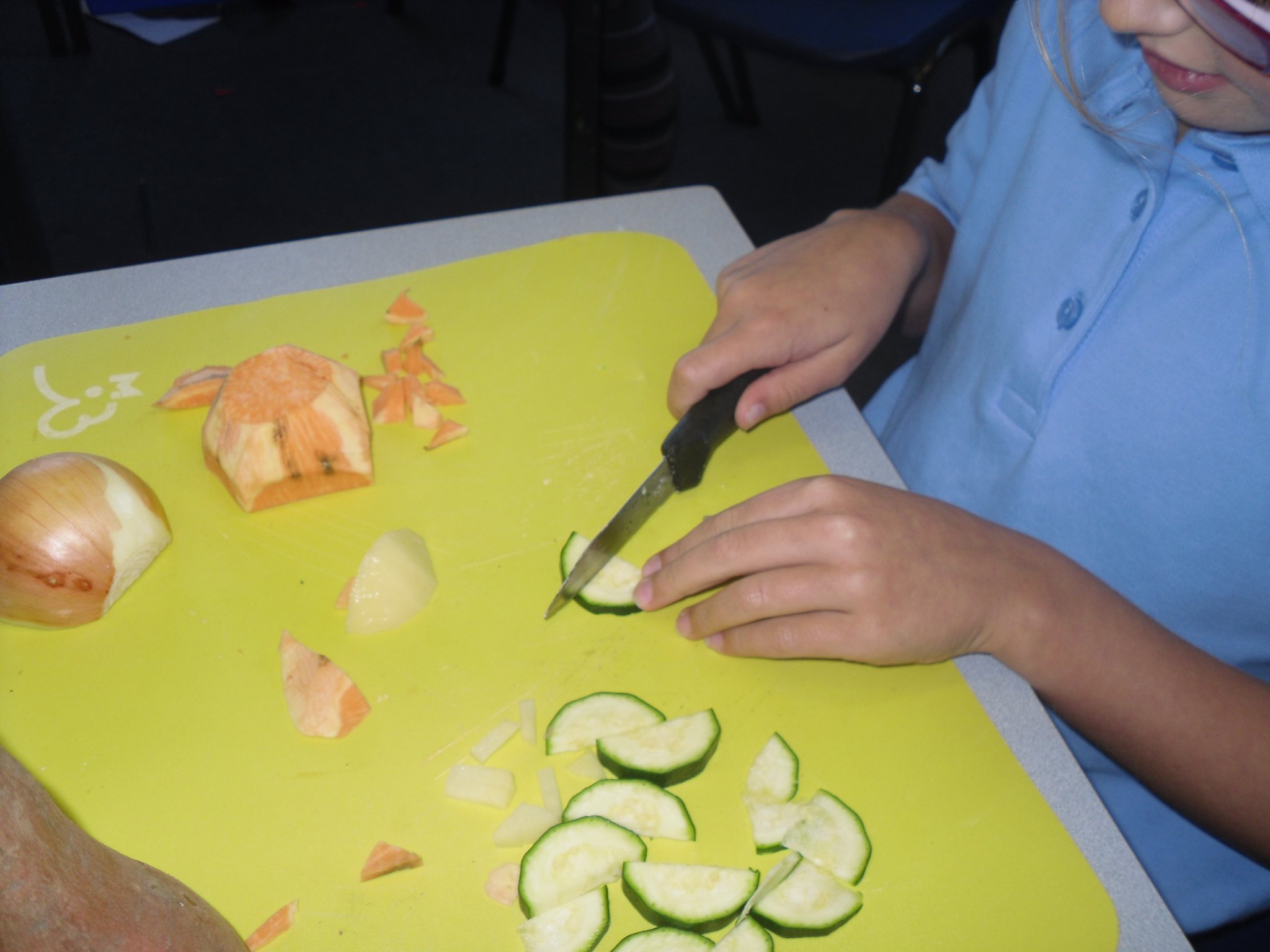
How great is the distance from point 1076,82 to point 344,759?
99cm

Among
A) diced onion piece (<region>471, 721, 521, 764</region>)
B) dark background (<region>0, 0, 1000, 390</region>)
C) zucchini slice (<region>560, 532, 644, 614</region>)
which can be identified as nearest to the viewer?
diced onion piece (<region>471, 721, 521, 764</region>)

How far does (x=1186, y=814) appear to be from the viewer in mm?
→ 942

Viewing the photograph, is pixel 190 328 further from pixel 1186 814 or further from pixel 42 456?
pixel 1186 814

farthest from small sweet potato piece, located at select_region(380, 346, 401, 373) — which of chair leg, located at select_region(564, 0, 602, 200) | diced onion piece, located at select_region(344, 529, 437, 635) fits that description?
chair leg, located at select_region(564, 0, 602, 200)

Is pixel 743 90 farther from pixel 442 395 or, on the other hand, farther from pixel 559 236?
pixel 442 395

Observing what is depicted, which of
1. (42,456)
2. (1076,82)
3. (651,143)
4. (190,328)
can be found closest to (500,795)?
(42,456)

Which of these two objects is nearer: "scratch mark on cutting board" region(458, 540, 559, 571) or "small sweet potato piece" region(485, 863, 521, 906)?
"small sweet potato piece" region(485, 863, 521, 906)

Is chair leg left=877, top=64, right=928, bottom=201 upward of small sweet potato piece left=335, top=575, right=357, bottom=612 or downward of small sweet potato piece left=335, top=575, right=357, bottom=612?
downward

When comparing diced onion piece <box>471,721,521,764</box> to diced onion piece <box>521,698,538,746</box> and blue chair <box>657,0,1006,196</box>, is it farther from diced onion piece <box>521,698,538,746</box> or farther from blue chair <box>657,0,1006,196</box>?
blue chair <box>657,0,1006,196</box>

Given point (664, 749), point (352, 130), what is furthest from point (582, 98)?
point (352, 130)

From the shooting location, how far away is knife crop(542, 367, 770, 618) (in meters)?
0.95

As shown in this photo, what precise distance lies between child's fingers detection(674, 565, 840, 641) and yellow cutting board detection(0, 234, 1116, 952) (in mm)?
58

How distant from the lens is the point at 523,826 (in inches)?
31.4

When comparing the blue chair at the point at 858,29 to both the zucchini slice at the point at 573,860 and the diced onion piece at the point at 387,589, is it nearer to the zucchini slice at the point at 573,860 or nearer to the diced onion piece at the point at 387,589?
Result: the diced onion piece at the point at 387,589
